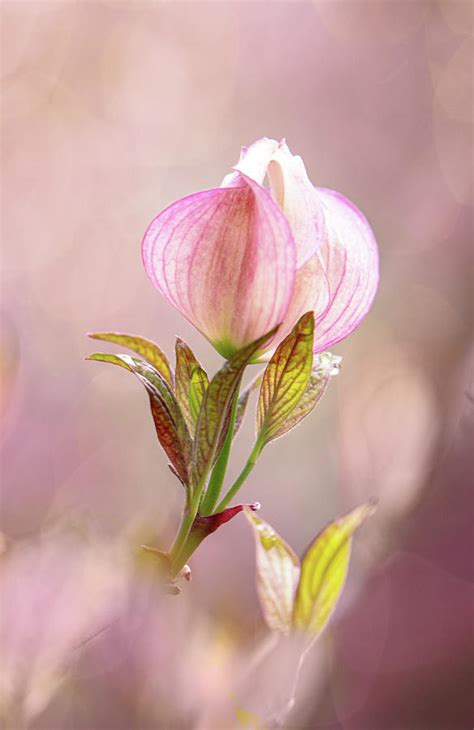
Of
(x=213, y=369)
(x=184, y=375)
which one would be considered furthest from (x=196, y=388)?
(x=213, y=369)

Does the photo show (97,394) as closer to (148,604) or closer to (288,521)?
(288,521)

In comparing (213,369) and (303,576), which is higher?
(213,369)

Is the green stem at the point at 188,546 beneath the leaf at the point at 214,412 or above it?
beneath

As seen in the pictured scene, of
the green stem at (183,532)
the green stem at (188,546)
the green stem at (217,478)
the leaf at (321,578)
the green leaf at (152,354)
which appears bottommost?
the leaf at (321,578)

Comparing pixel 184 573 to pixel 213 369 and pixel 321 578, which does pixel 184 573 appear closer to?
pixel 321 578
